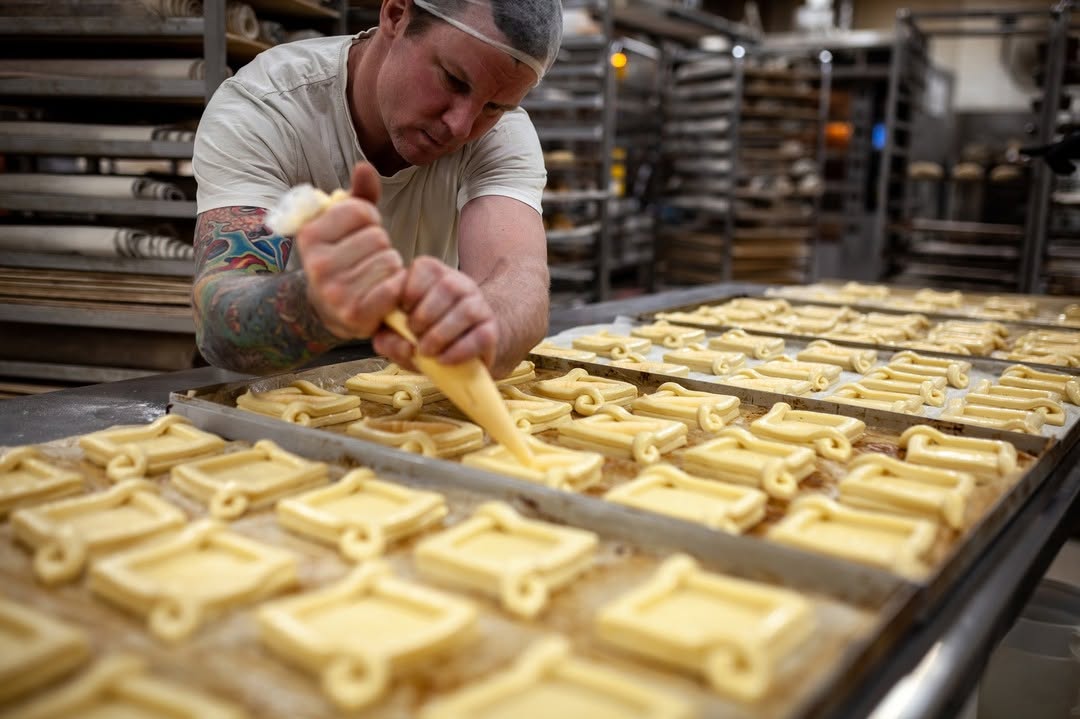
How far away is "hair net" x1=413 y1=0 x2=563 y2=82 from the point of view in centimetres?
187

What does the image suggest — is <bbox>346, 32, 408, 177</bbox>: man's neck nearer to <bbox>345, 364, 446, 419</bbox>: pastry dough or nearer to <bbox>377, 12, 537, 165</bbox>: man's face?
<bbox>377, 12, 537, 165</bbox>: man's face

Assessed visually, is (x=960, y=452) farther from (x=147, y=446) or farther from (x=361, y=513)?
(x=147, y=446)

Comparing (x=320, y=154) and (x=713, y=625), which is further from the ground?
(x=320, y=154)

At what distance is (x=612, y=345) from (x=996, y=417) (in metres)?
1.12

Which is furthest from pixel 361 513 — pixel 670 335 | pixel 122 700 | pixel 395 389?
pixel 670 335

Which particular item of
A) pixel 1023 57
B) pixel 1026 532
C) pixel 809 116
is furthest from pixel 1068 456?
pixel 1023 57

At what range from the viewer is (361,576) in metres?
1.16

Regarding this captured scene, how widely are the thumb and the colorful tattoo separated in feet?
0.85

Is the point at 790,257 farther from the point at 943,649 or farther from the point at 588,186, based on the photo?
the point at 943,649

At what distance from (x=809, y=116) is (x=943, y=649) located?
857 cm

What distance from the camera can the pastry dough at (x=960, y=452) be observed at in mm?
1668

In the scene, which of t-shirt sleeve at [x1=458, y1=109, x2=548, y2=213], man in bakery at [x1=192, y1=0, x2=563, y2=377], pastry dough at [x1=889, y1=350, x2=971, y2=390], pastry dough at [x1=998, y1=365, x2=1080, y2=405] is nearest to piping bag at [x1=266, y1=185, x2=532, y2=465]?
man in bakery at [x1=192, y1=0, x2=563, y2=377]

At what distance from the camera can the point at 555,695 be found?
96 cm

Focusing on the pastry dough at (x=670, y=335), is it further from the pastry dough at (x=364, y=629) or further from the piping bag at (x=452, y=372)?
the pastry dough at (x=364, y=629)
